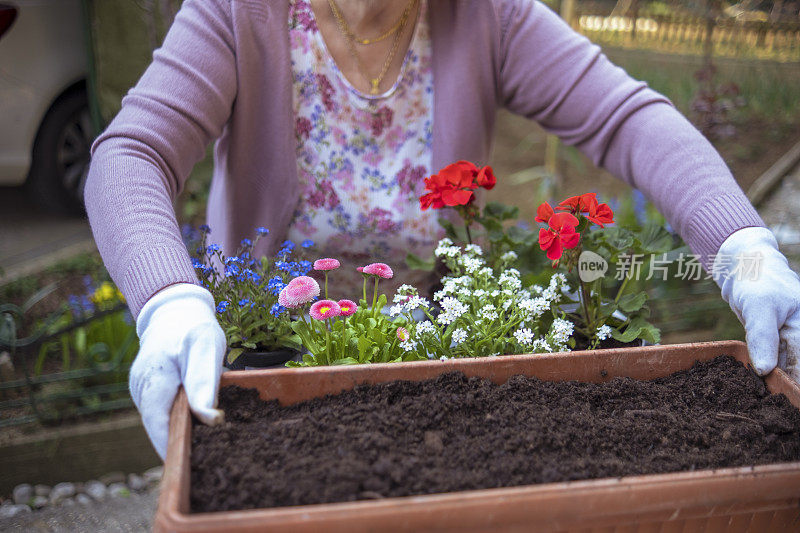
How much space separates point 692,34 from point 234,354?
13.9 feet

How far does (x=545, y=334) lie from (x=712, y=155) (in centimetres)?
53

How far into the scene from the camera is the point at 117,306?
8.04 feet

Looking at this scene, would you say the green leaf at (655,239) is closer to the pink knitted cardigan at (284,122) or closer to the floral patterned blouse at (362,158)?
the pink knitted cardigan at (284,122)

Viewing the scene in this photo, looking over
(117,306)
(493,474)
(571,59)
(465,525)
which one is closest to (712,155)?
(571,59)

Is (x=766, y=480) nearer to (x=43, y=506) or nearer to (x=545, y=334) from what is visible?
(x=545, y=334)

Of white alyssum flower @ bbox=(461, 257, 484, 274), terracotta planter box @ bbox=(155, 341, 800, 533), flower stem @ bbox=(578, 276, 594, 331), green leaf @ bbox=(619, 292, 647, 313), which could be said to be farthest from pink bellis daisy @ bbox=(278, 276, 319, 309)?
green leaf @ bbox=(619, 292, 647, 313)

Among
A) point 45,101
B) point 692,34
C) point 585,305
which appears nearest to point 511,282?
point 585,305

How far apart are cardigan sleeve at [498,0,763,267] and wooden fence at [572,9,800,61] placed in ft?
10.0

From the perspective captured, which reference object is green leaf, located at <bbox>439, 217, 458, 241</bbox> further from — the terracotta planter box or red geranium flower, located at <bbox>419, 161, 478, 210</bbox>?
the terracotta planter box

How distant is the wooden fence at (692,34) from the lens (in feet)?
13.2

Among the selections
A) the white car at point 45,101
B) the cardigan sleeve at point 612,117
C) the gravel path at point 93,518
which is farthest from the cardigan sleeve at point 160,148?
the white car at point 45,101

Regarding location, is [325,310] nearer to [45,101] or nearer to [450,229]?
[450,229]

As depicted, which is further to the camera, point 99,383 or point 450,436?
point 99,383

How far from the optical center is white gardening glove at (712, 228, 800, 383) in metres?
1.03
